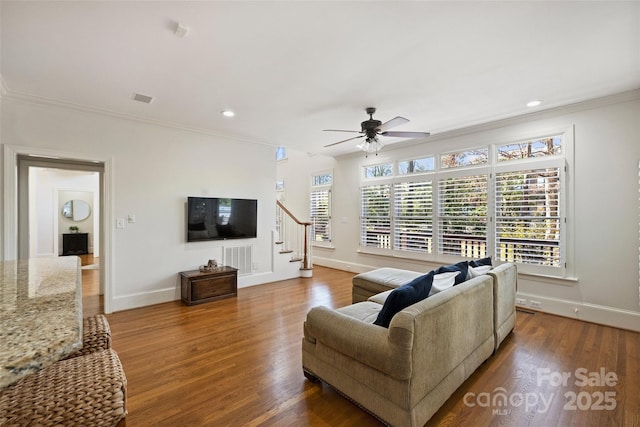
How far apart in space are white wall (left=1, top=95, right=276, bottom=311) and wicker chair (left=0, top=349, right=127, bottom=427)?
11.3 feet

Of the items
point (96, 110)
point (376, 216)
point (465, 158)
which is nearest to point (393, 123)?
point (465, 158)

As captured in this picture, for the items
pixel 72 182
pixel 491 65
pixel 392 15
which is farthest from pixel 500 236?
pixel 72 182

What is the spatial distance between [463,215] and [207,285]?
169 inches

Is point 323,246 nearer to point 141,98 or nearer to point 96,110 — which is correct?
point 141,98

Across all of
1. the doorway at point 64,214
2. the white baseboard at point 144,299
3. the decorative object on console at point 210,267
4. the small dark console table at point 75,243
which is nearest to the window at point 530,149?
the decorative object on console at point 210,267

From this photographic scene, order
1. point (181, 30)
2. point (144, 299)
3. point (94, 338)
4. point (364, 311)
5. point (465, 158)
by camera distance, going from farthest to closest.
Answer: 1. point (465, 158)
2. point (144, 299)
3. point (364, 311)
4. point (181, 30)
5. point (94, 338)

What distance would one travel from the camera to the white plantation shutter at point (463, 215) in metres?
4.55

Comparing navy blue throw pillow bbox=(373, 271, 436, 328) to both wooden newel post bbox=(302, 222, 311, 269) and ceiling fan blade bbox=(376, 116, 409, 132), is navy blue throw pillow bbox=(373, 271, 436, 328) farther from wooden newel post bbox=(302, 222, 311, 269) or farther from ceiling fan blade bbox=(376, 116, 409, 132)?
wooden newel post bbox=(302, 222, 311, 269)

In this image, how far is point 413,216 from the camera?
549 cm

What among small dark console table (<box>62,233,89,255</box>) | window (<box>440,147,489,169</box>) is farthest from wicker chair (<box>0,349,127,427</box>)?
small dark console table (<box>62,233,89,255</box>)

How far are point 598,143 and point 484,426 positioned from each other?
375 centimetres

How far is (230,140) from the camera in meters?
5.17

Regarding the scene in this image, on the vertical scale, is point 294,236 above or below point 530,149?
below

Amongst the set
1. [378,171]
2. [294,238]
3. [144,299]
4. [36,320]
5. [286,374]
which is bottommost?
[286,374]
